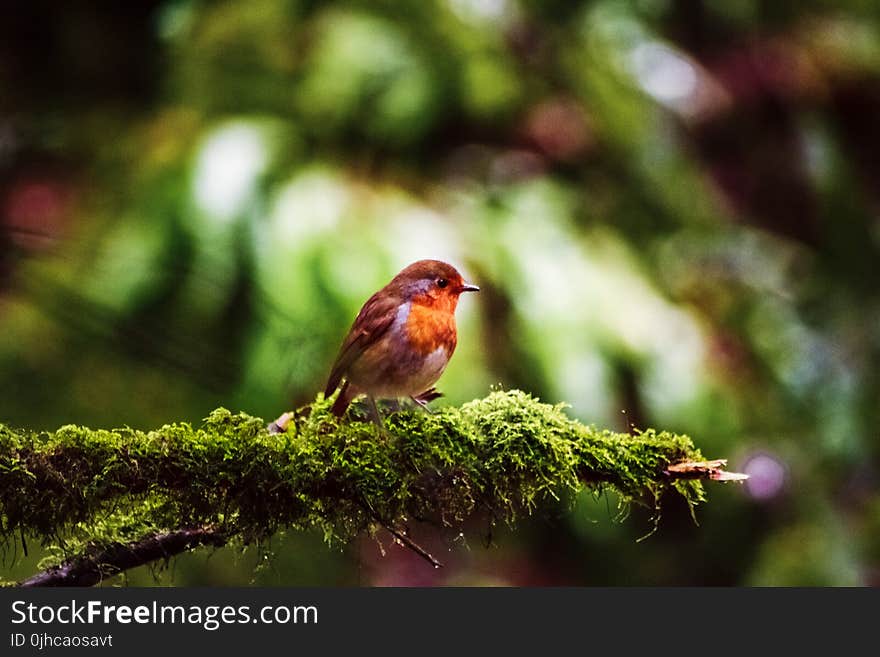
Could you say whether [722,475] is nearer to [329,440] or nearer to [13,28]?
[329,440]

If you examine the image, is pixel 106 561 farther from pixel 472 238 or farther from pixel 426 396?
pixel 472 238

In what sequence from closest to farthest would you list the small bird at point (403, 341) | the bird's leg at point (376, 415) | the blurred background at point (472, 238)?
the bird's leg at point (376, 415)
the small bird at point (403, 341)
the blurred background at point (472, 238)

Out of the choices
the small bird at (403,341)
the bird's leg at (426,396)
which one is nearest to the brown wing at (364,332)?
the small bird at (403,341)

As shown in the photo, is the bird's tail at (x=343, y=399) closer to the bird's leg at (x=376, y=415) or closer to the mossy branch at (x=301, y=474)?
the bird's leg at (x=376, y=415)

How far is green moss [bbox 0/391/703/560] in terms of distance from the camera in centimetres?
157

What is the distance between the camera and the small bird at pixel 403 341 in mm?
1901

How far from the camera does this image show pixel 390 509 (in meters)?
1.66

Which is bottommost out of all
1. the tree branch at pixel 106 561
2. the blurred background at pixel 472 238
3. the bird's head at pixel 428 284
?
Result: the tree branch at pixel 106 561

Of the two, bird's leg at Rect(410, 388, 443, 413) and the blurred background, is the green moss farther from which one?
the blurred background

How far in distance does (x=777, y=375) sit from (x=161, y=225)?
2269 mm

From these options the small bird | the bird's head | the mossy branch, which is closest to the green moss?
the mossy branch

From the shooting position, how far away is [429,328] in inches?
75.7

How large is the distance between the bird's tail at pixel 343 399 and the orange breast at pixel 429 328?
0.15 metres

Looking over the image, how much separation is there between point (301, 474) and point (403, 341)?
0.36 metres
